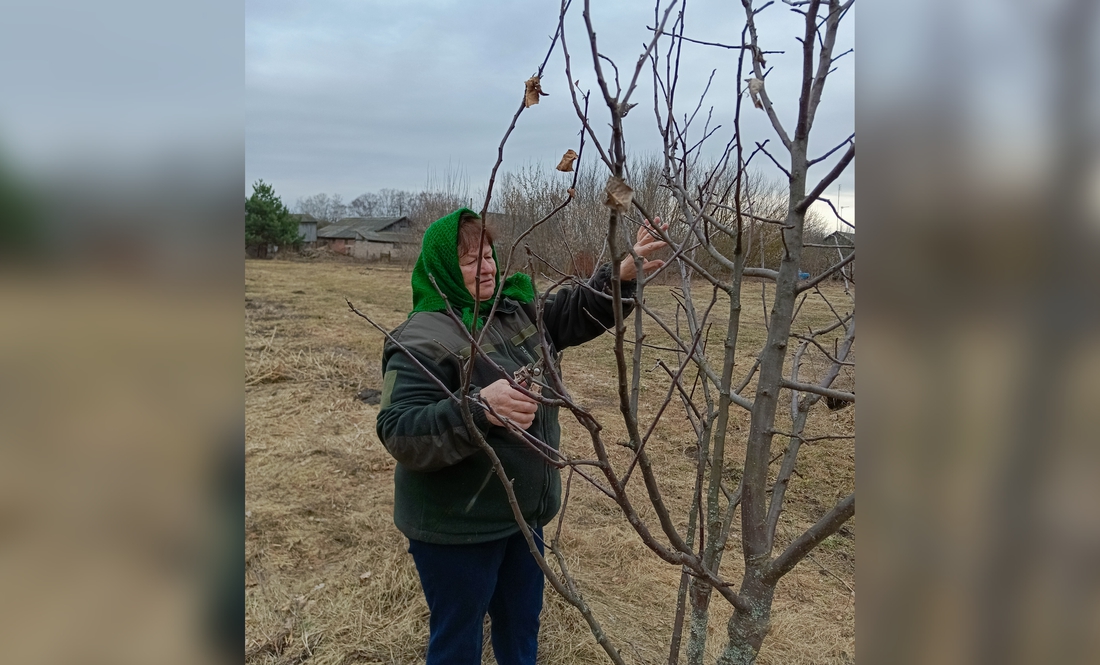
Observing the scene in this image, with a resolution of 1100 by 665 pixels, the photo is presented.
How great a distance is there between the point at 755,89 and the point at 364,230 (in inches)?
2179

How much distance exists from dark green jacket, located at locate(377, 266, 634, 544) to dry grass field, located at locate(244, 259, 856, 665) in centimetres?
50

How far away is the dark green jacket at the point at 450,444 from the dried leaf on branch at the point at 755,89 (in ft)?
2.87

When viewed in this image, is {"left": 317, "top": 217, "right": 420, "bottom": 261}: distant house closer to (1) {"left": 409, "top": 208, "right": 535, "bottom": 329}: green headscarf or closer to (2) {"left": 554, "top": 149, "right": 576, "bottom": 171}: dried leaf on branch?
(1) {"left": 409, "top": 208, "right": 535, "bottom": 329}: green headscarf

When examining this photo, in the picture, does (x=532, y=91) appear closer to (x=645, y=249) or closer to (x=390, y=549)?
(x=645, y=249)

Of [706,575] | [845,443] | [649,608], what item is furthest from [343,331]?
[706,575]

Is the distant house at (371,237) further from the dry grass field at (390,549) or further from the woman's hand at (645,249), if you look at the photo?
the woman's hand at (645,249)

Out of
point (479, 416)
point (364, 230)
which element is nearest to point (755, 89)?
point (479, 416)

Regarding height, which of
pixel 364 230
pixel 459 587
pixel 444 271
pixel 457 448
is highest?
pixel 364 230

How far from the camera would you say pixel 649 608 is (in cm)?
380

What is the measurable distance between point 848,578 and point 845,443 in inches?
123

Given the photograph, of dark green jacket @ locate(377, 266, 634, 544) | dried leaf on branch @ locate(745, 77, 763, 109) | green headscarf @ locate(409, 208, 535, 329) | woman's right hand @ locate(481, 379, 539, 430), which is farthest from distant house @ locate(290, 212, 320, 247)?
dried leaf on branch @ locate(745, 77, 763, 109)

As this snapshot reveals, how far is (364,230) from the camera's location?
53.3 metres

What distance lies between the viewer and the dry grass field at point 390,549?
11.1ft

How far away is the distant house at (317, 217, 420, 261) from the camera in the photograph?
43925 mm
